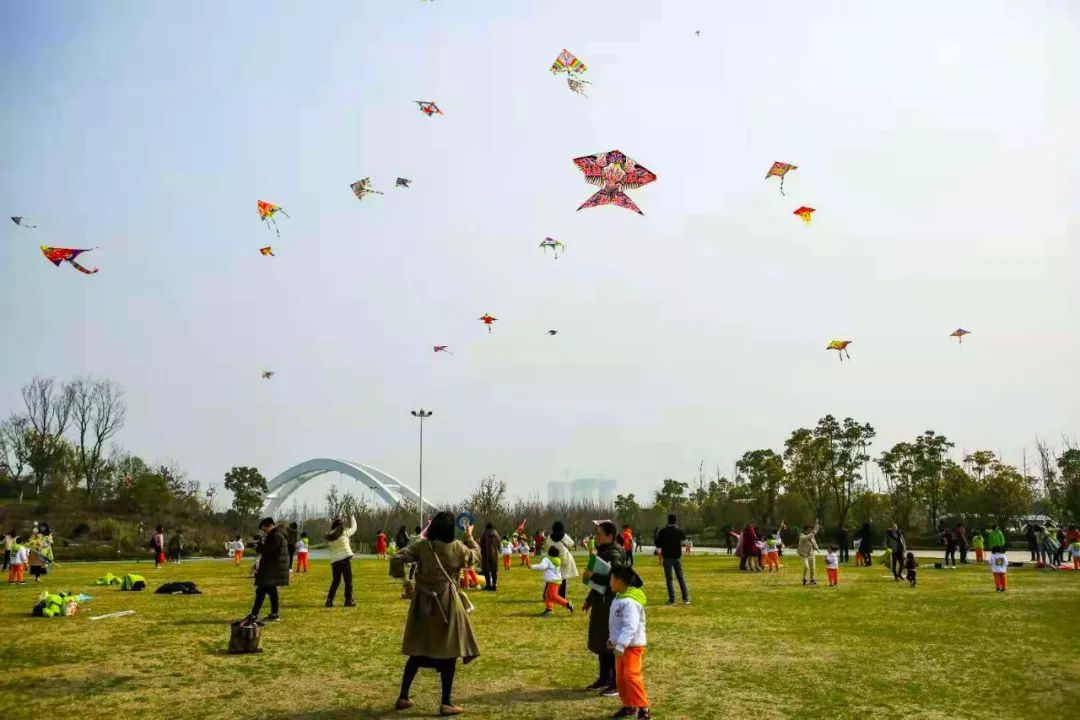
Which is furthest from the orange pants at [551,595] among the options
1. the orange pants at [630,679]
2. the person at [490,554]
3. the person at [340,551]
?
the orange pants at [630,679]

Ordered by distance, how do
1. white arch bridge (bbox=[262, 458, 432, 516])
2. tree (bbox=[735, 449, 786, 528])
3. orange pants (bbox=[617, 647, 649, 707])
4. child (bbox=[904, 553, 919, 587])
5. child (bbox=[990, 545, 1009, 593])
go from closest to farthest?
1. orange pants (bbox=[617, 647, 649, 707])
2. child (bbox=[990, 545, 1009, 593])
3. child (bbox=[904, 553, 919, 587])
4. tree (bbox=[735, 449, 786, 528])
5. white arch bridge (bbox=[262, 458, 432, 516])

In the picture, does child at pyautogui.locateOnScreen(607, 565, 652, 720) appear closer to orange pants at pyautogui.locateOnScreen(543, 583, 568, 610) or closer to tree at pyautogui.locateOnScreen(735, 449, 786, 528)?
orange pants at pyautogui.locateOnScreen(543, 583, 568, 610)

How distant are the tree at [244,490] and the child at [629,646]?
74.8 m

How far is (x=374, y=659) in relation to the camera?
10.9m

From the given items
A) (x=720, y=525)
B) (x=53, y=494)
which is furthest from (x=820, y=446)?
(x=53, y=494)

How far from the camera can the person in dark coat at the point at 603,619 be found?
8.98m

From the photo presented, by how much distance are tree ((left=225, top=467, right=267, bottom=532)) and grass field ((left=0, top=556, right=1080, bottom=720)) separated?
60995 mm

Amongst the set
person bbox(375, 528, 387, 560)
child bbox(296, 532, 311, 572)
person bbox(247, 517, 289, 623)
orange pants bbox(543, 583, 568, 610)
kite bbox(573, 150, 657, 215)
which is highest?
kite bbox(573, 150, 657, 215)

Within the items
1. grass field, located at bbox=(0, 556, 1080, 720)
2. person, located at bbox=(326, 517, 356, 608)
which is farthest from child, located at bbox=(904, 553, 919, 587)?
person, located at bbox=(326, 517, 356, 608)

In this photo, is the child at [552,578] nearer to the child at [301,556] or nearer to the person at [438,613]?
the person at [438,613]

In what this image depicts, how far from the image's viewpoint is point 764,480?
69500 millimetres

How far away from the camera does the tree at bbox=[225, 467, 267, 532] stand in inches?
3014

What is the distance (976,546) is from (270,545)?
3080 centimetres

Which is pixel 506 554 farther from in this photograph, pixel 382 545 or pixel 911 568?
pixel 911 568
